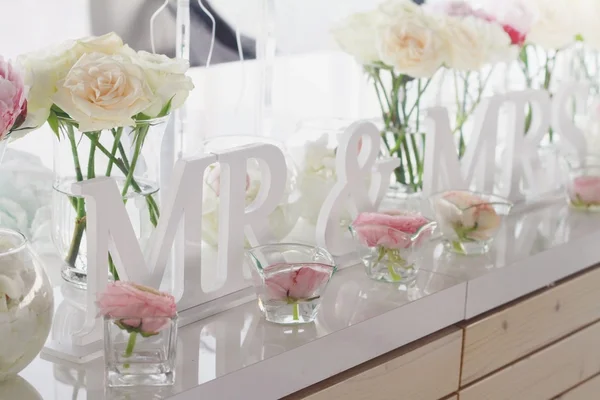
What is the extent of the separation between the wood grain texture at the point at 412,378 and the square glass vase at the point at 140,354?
211 millimetres

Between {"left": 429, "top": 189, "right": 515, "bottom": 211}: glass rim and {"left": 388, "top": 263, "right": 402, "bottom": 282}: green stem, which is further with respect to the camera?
{"left": 429, "top": 189, "right": 515, "bottom": 211}: glass rim

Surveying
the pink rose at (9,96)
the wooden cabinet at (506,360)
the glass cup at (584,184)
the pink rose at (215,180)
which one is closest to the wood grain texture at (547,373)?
the wooden cabinet at (506,360)

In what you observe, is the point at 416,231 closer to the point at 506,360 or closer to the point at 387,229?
the point at 387,229

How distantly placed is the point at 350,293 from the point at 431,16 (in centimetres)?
55

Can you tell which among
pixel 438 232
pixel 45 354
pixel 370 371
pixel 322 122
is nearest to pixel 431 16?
pixel 322 122

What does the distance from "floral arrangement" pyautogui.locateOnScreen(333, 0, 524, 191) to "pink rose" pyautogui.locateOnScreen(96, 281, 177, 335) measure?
717 millimetres

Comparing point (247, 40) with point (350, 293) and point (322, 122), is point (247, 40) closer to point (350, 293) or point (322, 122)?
point (322, 122)

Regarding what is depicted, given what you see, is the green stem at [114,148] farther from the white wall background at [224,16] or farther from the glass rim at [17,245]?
the white wall background at [224,16]

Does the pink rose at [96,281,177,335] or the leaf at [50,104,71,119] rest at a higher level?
the leaf at [50,104,71,119]

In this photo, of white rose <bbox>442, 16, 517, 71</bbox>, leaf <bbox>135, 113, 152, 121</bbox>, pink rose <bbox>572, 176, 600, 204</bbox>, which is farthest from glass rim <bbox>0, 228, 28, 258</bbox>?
pink rose <bbox>572, 176, 600, 204</bbox>

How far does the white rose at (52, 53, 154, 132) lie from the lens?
1.11m

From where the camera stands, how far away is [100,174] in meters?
1.27

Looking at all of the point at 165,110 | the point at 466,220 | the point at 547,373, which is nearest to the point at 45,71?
the point at 165,110

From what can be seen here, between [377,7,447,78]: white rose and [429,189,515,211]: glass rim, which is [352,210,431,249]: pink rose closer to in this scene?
[429,189,515,211]: glass rim
